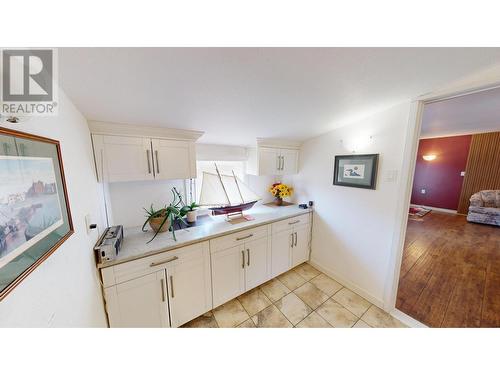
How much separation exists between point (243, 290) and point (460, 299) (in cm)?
234

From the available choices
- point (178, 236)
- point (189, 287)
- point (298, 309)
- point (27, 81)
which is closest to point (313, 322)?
point (298, 309)

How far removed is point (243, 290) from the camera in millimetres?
1759

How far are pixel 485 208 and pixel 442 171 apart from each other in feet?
4.82

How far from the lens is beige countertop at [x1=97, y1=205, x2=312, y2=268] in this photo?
118cm

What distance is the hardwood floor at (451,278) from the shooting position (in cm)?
152

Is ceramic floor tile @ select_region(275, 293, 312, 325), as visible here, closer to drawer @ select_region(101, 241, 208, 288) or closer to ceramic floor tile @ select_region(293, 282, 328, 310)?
ceramic floor tile @ select_region(293, 282, 328, 310)

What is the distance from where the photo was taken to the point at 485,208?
373cm

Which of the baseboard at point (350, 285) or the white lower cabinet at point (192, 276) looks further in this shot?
the baseboard at point (350, 285)

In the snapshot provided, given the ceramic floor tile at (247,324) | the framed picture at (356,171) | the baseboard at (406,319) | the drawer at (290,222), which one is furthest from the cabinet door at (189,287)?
the baseboard at (406,319)

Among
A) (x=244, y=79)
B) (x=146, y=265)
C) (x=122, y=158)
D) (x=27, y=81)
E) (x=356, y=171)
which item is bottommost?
(x=146, y=265)

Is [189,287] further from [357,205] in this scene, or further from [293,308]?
[357,205]

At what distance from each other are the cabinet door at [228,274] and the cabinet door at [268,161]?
105 cm

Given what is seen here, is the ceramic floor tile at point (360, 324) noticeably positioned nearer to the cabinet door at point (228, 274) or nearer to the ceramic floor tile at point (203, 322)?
the cabinet door at point (228, 274)
